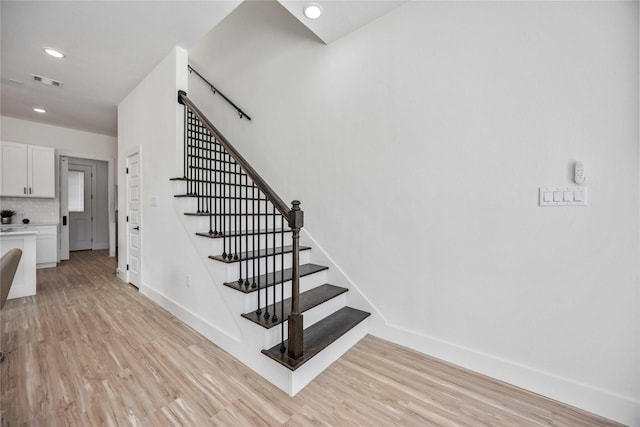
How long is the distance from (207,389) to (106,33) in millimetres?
3477

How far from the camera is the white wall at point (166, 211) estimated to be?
244 centimetres

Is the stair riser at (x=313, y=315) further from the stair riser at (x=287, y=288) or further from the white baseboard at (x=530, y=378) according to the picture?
the white baseboard at (x=530, y=378)

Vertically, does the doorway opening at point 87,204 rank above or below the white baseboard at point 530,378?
above

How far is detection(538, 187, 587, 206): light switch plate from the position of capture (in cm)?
158

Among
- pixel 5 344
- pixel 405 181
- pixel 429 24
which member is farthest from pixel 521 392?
pixel 5 344

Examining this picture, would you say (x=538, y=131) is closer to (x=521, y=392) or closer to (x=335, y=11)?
(x=521, y=392)

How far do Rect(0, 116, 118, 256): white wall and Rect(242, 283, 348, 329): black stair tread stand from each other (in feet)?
19.7

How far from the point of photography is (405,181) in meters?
2.27

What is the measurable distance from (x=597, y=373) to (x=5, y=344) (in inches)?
170

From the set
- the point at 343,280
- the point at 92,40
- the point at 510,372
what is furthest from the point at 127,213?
the point at 510,372

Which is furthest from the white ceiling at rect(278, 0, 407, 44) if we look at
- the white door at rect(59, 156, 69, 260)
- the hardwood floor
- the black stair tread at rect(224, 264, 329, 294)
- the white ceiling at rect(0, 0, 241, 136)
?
the white door at rect(59, 156, 69, 260)

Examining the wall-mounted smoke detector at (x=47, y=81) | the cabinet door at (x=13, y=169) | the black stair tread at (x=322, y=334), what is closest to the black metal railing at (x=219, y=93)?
the wall-mounted smoke detector at (x=47, y=81)

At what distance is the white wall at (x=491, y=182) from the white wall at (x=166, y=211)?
1269 mm

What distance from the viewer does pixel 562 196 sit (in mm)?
1629
